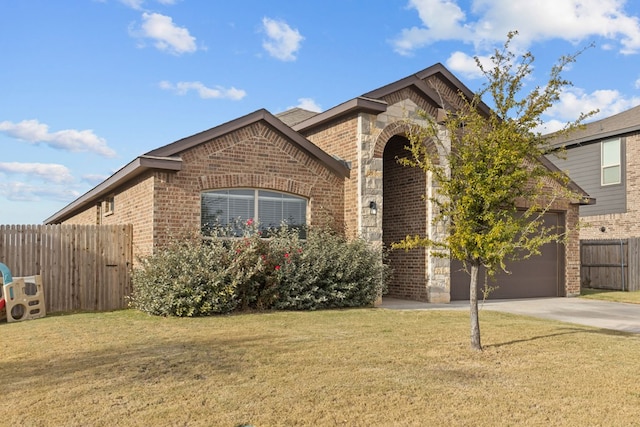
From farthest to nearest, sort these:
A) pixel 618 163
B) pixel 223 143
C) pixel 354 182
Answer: pixel 618 163 < pixel 354 182 < pixel 223 143

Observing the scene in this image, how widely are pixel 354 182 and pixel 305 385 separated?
29.1 feet

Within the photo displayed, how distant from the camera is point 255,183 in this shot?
13367 mm

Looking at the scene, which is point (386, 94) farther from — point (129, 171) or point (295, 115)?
point (129, 171)

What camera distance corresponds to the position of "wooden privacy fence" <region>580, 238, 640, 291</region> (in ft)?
67.6

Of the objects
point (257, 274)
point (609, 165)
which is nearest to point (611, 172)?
point (609, 165)

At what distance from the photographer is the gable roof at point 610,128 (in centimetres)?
2245

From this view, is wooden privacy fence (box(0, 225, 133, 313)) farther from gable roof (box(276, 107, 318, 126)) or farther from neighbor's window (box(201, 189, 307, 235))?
gable roof (box(276, 107, 318, 126))

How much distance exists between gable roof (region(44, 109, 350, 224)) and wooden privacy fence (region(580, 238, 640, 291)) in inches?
479

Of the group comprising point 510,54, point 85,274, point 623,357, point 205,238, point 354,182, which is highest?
point 510,54

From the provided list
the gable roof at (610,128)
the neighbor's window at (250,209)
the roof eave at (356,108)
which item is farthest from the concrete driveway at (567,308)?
the gable roof at (610,128)

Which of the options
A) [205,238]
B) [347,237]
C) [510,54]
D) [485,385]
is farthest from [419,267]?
[485,385]

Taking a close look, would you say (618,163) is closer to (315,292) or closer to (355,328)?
(315,292)

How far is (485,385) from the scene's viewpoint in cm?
614

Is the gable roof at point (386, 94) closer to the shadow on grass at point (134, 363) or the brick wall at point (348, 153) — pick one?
the brick wall at point (348, 153)
